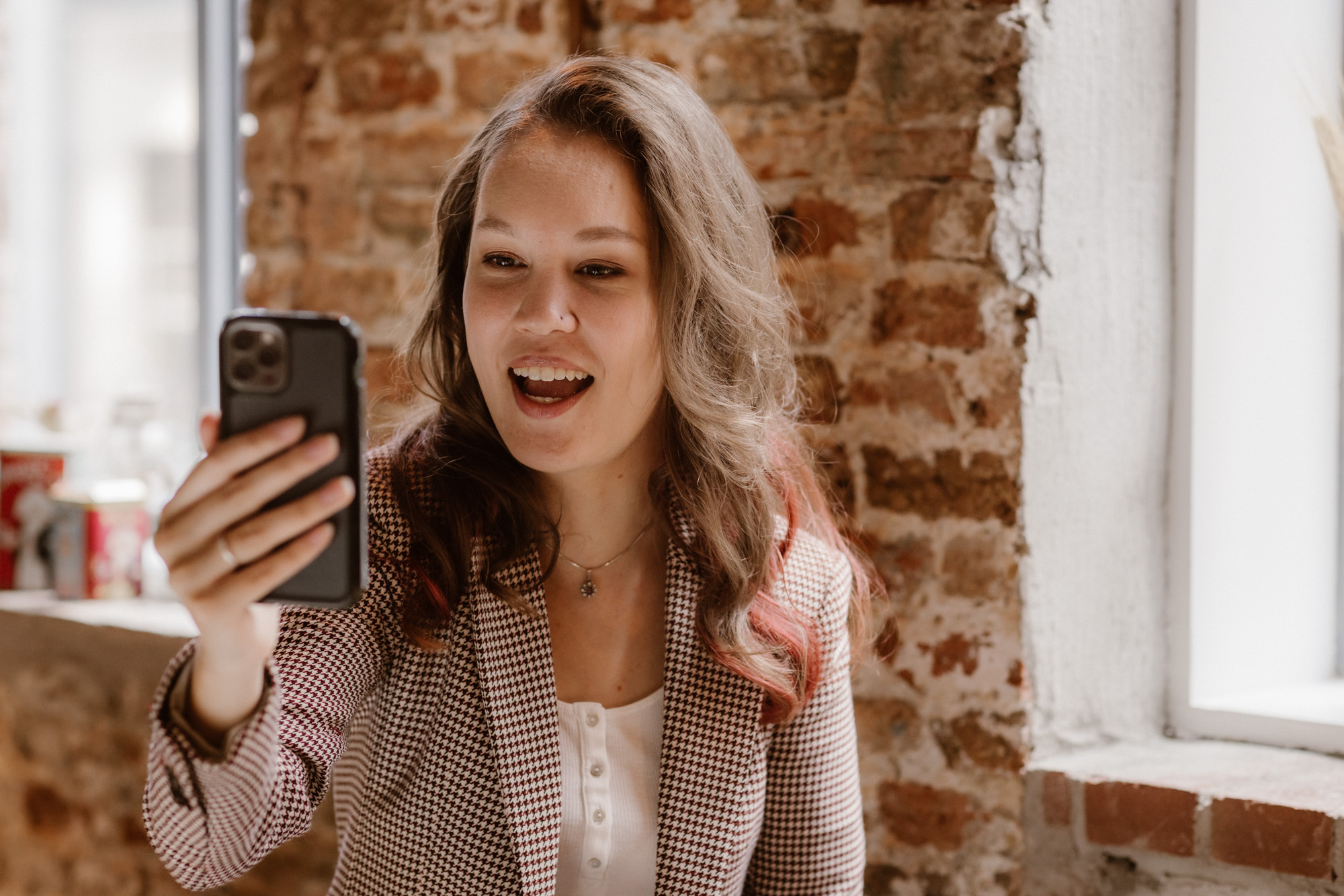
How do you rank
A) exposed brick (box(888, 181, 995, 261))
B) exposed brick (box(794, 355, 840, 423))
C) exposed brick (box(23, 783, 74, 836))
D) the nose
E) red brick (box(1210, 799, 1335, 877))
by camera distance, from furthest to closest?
exposed brick (box(23, 783, 74, 836))
exposed brick (box(794, 355, 840, 423))
exposed brick (box(888, 181, 995, 261))
red brick (box(1210, 799, 1335, 877))
the nose

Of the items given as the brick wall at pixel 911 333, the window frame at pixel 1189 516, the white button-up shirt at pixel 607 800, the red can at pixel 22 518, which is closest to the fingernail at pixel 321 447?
the white button-up shirt at pixel 607 800

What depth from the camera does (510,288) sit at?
1.29 m

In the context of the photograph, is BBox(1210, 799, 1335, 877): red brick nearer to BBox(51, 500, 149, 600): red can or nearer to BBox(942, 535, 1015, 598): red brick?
BBox(942, 535, 1015, 598): red brick

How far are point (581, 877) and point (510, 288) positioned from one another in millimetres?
657

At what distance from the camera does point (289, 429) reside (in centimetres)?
87

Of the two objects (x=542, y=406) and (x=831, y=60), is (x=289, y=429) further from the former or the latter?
(x=831, y=60)

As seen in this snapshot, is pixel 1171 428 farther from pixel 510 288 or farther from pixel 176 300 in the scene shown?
pixel 176 300

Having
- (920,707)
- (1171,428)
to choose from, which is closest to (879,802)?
(920,707)

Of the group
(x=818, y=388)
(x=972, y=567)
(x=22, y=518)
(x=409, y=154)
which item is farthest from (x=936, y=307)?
(x=22, y=518)

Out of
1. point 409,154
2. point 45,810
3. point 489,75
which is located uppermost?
point 489,75

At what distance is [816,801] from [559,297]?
680mm

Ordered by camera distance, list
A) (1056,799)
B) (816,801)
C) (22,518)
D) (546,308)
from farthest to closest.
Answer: (22,518) → (1056,799) → (816,801) → (546,308)

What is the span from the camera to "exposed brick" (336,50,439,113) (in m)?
1.90

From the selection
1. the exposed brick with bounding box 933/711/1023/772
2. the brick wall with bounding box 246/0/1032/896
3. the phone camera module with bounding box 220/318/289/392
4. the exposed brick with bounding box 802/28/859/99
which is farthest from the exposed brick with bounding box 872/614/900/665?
the phone camera module with bounding box 220/318/289/392
